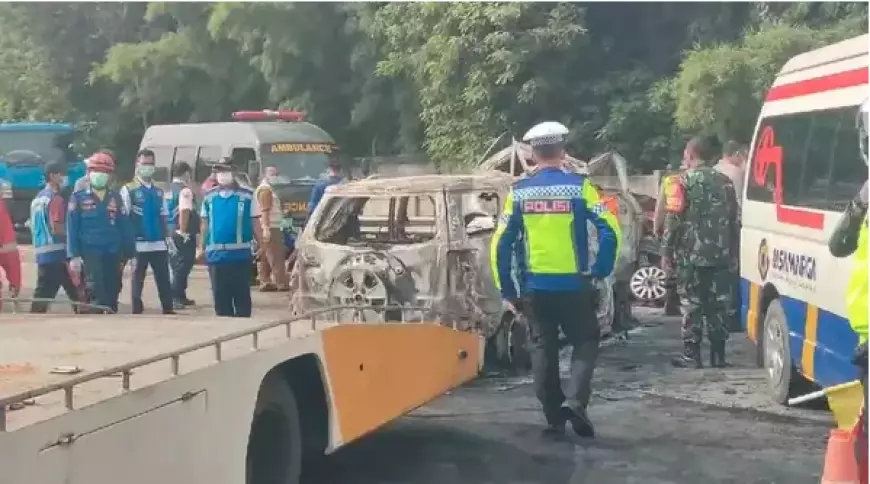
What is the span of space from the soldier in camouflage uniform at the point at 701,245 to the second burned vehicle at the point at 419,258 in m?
1.30

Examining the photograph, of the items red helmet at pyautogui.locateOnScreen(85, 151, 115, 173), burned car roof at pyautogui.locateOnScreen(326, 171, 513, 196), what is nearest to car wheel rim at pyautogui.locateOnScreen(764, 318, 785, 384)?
burned car roof at pyautogui.locateOnScreen(326, 171, 513, 196)

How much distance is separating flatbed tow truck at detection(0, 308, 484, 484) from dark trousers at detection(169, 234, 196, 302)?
6.36 metres

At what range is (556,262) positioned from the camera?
688cm

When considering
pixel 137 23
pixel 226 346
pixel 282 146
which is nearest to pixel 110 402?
pixel 226 346

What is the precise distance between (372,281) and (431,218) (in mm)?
1229

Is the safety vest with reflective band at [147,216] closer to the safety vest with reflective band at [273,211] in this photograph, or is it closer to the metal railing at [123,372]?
the safety vest with reflective band at [273,211]

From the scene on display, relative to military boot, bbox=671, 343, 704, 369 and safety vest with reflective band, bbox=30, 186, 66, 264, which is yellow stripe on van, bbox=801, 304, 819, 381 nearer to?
military boot, bbox=671, 343, 704, 369

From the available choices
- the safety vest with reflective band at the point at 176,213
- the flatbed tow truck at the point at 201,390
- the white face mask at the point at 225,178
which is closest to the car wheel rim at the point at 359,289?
the flatbed tow truck at the point at 201,390

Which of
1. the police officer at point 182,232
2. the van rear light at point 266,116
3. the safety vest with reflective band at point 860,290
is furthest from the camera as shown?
the van rear light at point 266,116

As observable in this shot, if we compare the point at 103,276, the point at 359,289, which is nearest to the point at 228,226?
the point at 103,276

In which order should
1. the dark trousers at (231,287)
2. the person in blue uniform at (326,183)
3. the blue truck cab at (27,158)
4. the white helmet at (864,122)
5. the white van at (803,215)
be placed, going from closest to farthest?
the white helmet at (864,122)
the white van at (803,215)
the dark trousers at (231,287)
the person in blue uniform at (326,183)
the blue truck cab at (27,158)

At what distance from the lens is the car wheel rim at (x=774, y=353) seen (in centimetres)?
791

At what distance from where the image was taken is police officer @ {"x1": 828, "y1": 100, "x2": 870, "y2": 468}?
4.05 m

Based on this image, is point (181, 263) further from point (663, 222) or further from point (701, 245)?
point (701, 245)
